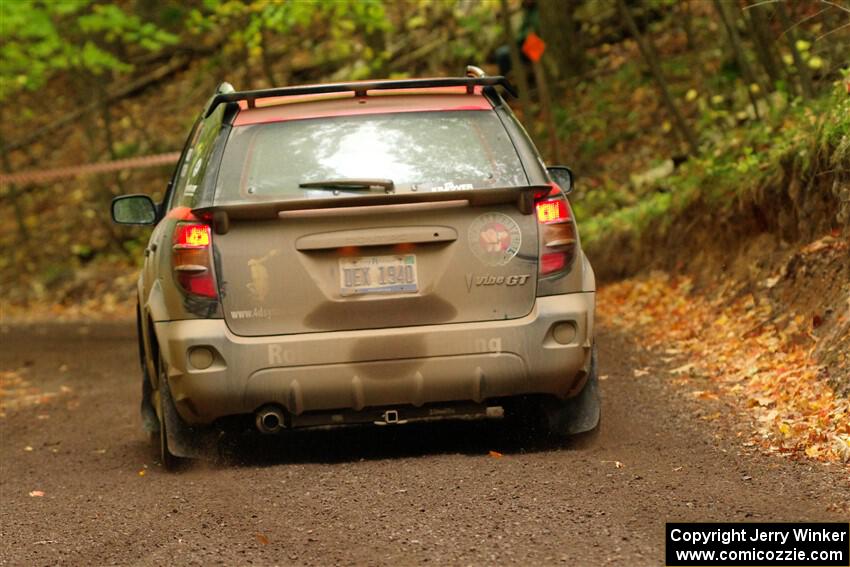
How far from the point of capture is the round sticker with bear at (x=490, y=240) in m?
6.63

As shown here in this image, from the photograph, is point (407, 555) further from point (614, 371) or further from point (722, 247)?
point (722, 247)

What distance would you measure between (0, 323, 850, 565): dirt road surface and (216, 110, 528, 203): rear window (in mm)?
1368

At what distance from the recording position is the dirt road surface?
5.07 m

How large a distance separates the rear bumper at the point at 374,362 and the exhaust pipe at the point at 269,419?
0.20 feet

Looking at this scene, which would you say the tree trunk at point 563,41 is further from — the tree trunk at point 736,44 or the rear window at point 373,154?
the rear window at point 373,154

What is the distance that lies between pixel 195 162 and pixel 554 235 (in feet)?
6.50

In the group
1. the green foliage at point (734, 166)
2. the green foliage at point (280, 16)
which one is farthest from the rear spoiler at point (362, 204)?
the green foliage at point (280, 16)

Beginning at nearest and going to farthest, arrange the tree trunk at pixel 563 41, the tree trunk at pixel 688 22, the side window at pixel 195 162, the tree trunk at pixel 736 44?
1. the side window at pixel 195 162
2. the tree trunk at pixel 736 44
3. the tree trunk at pixel 688 22
4. the tree trunk at pixel 563 41

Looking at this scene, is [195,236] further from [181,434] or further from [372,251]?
[181,434]

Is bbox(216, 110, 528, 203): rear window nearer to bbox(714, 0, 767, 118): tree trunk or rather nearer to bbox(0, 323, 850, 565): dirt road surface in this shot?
bbox(0, 323, 850, 565): dirt road surface

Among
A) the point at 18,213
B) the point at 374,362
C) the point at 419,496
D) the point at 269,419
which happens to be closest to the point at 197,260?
the point at 269,419

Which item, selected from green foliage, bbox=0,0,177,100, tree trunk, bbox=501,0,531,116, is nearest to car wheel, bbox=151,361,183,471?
tree trunk, bbox=501,0,531,116

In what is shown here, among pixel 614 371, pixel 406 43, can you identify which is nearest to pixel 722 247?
pixel 614 371

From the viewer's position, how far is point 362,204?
259 inches
